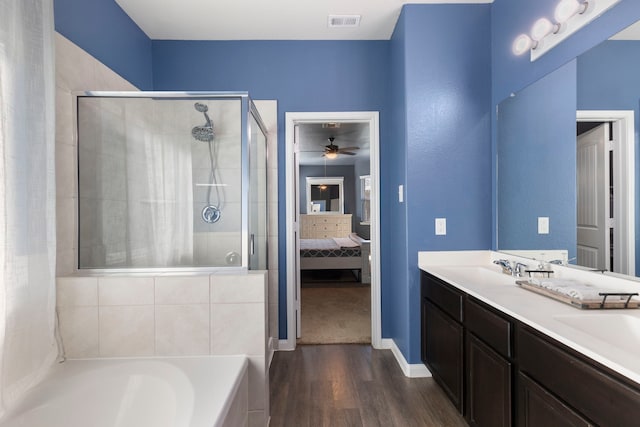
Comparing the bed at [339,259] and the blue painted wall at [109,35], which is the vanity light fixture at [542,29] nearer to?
the blue painted wall at [109,35]

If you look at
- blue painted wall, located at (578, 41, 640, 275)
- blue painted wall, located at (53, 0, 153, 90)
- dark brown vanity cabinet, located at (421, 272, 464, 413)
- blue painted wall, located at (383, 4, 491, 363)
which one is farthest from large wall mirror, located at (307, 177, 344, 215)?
blue painted wall, located at (578, 41, 640, 275)

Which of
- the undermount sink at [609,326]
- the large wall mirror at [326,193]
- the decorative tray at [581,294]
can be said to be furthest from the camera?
the large wall mirror at [326,193]

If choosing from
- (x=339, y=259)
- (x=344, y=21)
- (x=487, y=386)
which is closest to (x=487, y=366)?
(x=487, y=386)

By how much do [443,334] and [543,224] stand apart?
925 millimetres

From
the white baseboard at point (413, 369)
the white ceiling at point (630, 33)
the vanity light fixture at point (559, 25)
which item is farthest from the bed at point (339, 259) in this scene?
the white ceiling at point (630, 33)

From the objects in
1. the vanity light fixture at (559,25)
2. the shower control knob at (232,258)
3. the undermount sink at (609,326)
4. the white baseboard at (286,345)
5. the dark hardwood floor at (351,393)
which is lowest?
the dark hardwood floor at (351,393)

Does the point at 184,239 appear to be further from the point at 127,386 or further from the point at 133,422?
the point at 133,422

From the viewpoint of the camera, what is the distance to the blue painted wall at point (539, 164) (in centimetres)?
175

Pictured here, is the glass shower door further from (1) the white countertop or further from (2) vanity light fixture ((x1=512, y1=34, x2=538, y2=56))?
(2) vanity light fixture ((x1=512, y1=34, x2=538, y2=56))

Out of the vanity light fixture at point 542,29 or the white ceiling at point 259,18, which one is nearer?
the vanity light fixture at point 542,29

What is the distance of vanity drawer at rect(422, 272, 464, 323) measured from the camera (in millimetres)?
1879

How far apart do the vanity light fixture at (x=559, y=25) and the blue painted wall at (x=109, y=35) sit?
2.80 m

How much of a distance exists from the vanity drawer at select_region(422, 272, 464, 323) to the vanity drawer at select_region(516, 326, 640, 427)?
0.53 meters

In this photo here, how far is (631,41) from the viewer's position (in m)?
1.40
